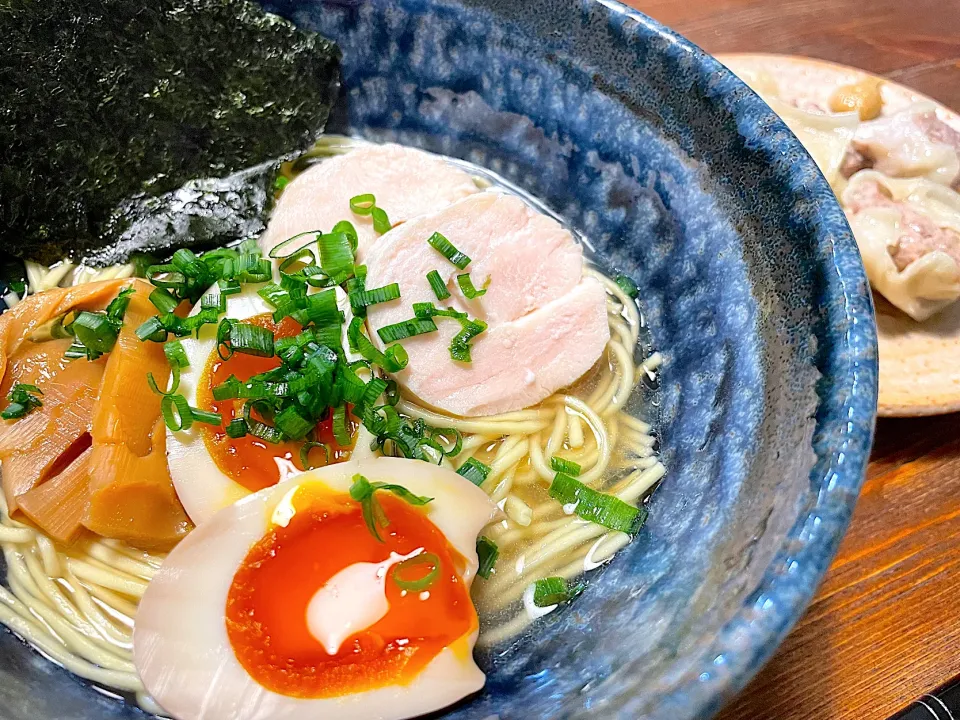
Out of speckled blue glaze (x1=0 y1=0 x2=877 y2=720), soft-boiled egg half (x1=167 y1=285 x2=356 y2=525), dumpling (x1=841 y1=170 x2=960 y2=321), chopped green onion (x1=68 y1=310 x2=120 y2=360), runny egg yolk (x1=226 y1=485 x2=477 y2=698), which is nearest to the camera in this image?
speckled blue glaze (x1=0 y1=0 x2=877 y2=720)

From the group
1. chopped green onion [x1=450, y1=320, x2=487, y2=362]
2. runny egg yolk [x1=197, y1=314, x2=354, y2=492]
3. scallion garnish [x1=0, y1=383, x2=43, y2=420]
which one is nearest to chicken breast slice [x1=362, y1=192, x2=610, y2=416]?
chopped green onion [x1=450, y1=320, x2=487, y2=362]

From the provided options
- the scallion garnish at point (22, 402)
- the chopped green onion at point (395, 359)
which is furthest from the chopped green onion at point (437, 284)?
the scallion garnish at point (22, 402)

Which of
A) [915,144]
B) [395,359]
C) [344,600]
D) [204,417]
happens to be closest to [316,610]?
[344,600]

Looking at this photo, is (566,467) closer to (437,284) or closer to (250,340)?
(437,284)

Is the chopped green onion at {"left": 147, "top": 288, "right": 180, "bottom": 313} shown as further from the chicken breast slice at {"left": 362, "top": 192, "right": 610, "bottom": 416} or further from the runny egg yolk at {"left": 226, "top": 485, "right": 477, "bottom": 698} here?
the runny egg yolk at {"left": 226, "top": 485, "right": 477, "bottom": 698}

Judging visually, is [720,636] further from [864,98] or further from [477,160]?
[864,98]

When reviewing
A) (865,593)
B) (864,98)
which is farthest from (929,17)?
(865,593)
